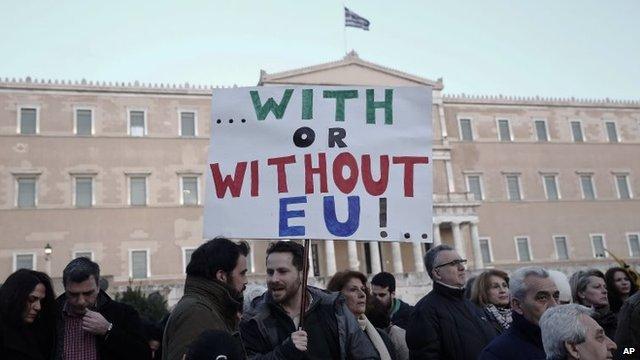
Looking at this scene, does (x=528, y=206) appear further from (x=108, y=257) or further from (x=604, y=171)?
(x=108, y=257)

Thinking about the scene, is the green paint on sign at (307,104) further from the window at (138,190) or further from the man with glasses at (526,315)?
the window at (138,190)

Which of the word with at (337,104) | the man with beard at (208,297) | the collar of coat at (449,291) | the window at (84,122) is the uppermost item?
the window at (84,122)

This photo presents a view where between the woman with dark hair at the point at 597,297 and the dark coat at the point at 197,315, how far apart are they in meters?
3.17

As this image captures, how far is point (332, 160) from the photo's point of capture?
3.86 metres

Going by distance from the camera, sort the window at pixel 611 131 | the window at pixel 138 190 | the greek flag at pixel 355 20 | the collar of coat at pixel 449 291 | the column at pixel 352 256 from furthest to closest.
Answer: the window at pixel 611 131
the greek flag at pixel 355 20
the column at pixel 352 256
the window at pixel 138 190
the collar of coat at pixel 449 291

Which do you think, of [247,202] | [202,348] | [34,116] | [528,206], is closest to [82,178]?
[34,116]

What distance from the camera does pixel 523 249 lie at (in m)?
33.7

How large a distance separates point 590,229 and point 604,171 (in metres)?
3.99

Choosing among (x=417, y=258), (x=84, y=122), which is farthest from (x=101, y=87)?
(x=417, y=258)

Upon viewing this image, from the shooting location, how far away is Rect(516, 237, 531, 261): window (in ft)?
110

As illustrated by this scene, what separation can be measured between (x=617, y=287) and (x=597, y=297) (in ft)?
2.32

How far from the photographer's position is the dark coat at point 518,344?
3.25m

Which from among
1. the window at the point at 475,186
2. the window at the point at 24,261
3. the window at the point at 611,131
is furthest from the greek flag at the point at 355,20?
the window at the point at 24,261

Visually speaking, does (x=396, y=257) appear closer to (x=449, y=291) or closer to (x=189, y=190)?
(x=189, y=190)
